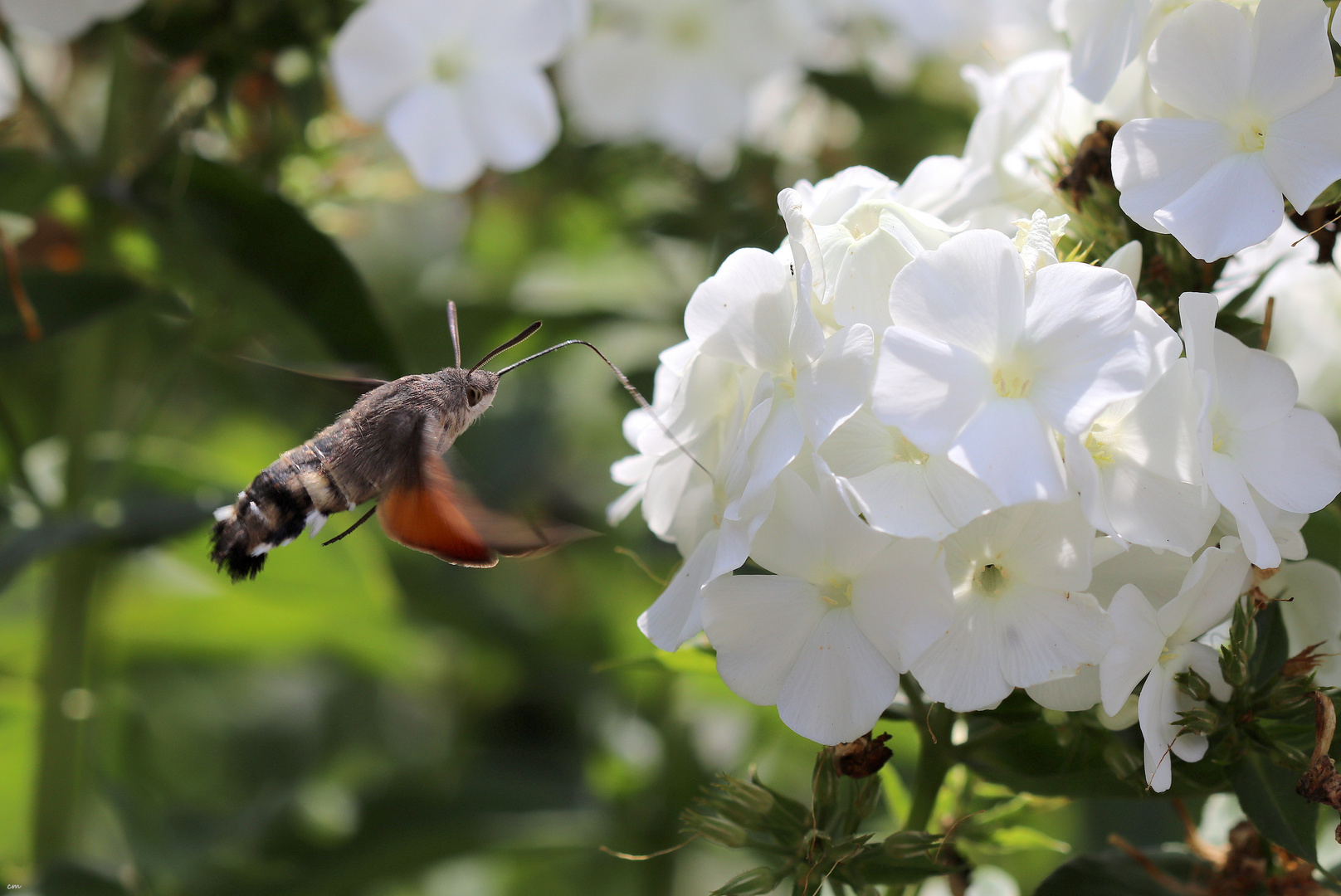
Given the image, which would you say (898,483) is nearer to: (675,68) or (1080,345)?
(1080,345)

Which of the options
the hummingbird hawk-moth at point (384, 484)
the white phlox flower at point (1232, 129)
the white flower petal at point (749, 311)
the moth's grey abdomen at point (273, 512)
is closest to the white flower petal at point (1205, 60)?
the white phlox flower at point (1232, 129)

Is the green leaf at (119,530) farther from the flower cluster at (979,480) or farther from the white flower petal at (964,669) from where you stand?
the white flower petal at (964,669)

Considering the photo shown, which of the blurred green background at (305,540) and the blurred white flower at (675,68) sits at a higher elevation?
the blurred white flower at (675,68)

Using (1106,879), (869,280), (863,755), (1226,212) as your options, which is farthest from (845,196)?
(1106,879)

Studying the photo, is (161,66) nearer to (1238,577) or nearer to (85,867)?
(85,867)

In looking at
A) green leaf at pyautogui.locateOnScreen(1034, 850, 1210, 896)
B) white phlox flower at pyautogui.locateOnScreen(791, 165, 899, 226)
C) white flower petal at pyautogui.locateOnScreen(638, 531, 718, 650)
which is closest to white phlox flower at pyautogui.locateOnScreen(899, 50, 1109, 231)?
white phlox flower at pyautogui.locateOnScreen(791, 165, 899, 226)

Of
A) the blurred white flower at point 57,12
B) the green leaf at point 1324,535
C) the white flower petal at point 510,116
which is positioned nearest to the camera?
the green leaf at point 1324,535

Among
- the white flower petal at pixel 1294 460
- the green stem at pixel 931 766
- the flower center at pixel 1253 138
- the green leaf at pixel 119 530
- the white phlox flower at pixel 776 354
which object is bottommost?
the green leaf at pixel 119 530
